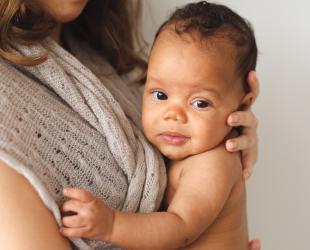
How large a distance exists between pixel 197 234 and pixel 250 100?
0.35 metres

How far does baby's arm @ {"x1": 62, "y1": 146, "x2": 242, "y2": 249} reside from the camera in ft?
3.09

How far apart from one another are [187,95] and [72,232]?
368 millimetres

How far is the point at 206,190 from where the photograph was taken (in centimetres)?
109

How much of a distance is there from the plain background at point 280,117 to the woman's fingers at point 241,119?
1.66 feet

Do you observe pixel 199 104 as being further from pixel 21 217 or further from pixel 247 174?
pixel 21 217

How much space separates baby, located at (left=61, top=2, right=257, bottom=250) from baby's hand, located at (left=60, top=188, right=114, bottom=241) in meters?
0.09

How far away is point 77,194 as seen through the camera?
938 mm

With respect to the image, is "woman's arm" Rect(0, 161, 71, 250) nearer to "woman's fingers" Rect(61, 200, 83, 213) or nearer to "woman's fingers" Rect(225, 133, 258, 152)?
"woman's fingers" Rect(61, 200, 83, 213)

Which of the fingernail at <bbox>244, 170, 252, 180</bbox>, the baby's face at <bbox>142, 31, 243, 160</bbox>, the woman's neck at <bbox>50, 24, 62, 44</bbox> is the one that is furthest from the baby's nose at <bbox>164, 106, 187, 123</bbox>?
the woman's neck at <bbox>50, 24, 62, 44</bbox>

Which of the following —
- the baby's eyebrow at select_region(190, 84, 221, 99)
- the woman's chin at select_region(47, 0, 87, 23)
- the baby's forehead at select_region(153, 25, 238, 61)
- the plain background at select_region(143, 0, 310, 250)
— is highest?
the woman's chin at select_region(47, 0, 87, 23)

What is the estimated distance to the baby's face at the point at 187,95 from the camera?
1.12 m

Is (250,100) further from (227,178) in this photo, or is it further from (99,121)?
(99,121)

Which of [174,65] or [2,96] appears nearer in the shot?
Answer: [2,96]

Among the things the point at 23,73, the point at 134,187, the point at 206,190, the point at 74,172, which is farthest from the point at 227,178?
the point at 23,73
